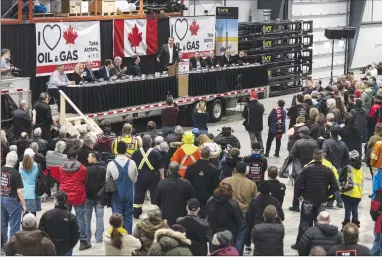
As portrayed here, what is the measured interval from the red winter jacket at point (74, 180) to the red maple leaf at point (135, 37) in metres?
14.0

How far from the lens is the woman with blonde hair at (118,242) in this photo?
37.1ft

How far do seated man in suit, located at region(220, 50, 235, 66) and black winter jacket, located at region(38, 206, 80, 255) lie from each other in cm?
1787

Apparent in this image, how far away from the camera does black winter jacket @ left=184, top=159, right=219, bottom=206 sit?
1466 centimetres

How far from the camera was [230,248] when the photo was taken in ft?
35.8

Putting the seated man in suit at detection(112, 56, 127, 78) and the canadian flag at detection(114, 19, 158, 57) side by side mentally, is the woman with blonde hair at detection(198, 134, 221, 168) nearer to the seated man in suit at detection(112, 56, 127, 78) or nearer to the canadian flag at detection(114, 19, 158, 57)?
the seated man in suit at detection(112, 56, 127, 78)

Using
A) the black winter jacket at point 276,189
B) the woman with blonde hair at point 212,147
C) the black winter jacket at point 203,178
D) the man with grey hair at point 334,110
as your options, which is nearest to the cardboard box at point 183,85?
the man with grey hair at point 334,110

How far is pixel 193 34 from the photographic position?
3067 centimetres

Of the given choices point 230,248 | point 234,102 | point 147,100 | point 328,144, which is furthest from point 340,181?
point 234,102

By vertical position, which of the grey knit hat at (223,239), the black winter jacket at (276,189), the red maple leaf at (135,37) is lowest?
the black winter jacket at (276,189)

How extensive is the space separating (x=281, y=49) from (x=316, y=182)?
Result: 2190 centimetres

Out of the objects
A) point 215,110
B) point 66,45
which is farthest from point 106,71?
point 215,110

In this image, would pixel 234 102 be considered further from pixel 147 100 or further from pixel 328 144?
pixel 328 144

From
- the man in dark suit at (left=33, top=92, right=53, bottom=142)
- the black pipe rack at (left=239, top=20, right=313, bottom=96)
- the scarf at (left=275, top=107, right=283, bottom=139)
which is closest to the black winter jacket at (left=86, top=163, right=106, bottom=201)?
the man in dark suit at (left=33, top=92, right=53, bottom=142)

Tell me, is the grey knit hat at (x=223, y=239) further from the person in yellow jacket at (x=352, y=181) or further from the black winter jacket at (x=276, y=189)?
the person in yellow jacket at (x=352, y=181)
